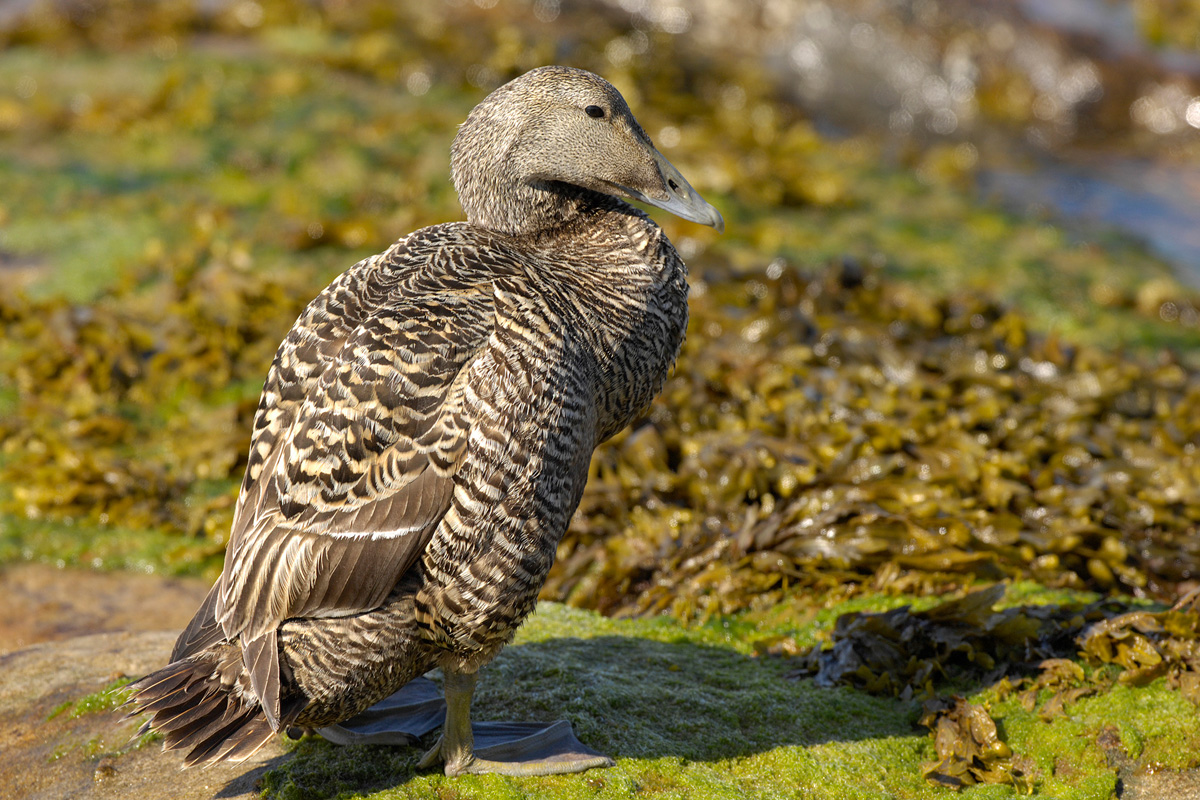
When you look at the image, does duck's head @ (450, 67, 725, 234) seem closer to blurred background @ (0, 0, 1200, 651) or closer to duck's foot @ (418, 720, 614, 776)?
duck's foot @ (418, 720, 614, 776)

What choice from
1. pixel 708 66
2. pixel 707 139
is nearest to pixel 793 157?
pixel 707 139

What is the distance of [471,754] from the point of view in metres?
3.24

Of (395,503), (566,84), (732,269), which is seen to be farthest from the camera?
(732,269)

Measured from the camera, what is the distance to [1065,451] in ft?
17.3

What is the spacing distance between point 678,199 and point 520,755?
1.94 m

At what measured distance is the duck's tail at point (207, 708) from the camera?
2848 millimetres

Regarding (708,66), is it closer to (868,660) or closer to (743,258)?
(743,258)

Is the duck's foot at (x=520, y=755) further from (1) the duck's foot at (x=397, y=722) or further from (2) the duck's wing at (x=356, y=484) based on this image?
(2) the duck's wing at (x=356, y=484)

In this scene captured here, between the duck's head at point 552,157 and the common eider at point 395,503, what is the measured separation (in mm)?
377

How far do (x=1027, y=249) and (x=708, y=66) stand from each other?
12.9 feet

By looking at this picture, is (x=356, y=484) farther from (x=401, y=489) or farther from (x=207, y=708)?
(x=207, y=708)

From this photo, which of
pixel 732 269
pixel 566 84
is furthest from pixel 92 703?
pixel 732 269

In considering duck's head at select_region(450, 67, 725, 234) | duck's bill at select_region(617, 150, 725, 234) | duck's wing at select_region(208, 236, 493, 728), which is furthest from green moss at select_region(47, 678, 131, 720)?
duck's bill at select_region(617, 150, 725, 234)

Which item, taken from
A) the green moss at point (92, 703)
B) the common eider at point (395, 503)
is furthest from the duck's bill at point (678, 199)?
the green moss at point (92, 703)
